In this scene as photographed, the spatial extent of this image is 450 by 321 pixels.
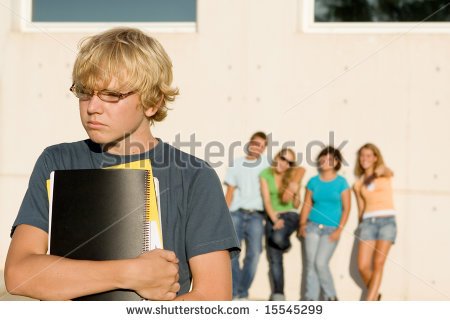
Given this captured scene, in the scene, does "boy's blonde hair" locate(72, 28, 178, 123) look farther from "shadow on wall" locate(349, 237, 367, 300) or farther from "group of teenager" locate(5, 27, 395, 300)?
"shadow on wall" locate(349, 237, 367, 300)

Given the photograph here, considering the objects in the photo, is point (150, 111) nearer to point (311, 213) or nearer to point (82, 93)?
point (82, 93)

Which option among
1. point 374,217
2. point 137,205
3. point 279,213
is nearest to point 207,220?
point 137,205

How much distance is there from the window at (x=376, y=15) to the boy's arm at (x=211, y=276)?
6856 mm

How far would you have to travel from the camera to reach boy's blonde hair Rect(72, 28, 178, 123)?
5.38 feet

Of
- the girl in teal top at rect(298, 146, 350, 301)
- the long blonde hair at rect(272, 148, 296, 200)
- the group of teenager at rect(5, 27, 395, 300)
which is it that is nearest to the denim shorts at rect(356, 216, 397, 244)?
the girl in teal top at rect(298, 146, 350, 301)

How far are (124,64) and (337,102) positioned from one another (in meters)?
6.59

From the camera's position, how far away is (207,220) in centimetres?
161

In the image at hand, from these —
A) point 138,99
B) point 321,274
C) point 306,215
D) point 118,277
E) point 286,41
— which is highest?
point 286,41

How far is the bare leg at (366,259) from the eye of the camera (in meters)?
7.26

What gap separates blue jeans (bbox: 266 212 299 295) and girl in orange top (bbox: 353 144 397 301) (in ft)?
2.35

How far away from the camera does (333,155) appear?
746cm
